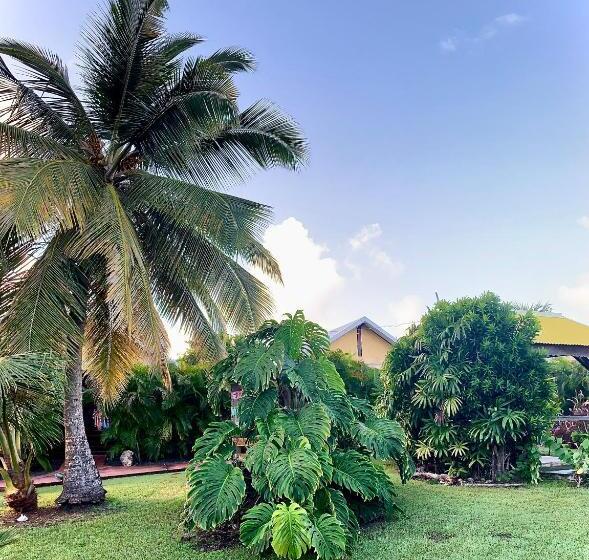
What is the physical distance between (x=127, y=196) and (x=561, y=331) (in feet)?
29.9

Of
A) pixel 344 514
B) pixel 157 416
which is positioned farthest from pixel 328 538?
pixel 157 416

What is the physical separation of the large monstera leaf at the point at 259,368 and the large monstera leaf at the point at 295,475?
839 millimetres

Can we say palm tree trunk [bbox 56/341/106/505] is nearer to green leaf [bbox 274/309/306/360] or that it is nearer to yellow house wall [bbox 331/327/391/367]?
green leaf [bbox 274/309/306/360]

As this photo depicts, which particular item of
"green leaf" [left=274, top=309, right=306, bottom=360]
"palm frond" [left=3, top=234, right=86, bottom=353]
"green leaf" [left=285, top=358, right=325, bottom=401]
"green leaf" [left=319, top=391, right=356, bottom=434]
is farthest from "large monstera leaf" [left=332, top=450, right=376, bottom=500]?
"palm frond" [left=3, top=234, right=86, bottom=353]

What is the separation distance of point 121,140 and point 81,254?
1.89 metres

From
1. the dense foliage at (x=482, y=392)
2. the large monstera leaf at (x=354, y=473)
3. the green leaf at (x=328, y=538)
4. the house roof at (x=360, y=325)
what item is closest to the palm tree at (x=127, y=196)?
the large monstera leaf at (x=354, y=473)

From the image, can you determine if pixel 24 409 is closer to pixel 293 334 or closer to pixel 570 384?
pixel 293 334

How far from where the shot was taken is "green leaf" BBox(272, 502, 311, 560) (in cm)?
411

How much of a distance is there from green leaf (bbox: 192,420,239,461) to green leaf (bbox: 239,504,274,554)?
0.87m

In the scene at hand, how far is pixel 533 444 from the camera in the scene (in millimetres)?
7766

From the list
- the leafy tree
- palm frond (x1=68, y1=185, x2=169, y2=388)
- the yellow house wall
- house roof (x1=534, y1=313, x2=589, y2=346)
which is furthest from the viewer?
the yellow house wall

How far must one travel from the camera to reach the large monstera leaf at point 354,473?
504 cm

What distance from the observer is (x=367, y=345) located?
1883 cm

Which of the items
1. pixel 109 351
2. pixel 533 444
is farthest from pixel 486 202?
pixel 109 351
